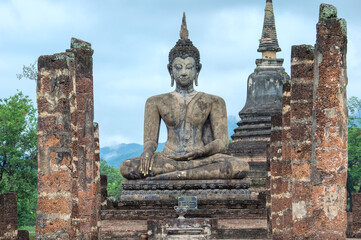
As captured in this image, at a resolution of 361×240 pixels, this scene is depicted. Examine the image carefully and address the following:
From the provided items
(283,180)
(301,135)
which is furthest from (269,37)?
(301,135)

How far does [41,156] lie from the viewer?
13125 millimetres

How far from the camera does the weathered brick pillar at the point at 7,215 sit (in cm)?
1705

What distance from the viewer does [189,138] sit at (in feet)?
63.9

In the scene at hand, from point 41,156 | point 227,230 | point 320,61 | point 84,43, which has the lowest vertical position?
point 227,230

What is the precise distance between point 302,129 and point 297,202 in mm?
1222

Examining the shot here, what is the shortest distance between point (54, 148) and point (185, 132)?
21.8 ft

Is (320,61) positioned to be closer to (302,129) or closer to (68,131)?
(302,129)

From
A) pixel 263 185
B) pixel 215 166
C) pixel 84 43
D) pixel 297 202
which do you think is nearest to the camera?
pixel 297 202

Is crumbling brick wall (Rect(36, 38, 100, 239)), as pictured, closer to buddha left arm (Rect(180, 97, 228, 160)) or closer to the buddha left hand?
the buddha left hand

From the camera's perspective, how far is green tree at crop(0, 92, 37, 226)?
28.5 metres

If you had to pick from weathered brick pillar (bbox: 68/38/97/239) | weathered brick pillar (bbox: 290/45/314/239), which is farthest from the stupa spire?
weathered brick pillar (bbox: 290/45/314/239)

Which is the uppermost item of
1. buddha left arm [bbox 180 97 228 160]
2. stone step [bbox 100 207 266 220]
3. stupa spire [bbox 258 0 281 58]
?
stupa spire [bbox 258 0 281 58]

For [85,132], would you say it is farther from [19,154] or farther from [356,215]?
[19,154]

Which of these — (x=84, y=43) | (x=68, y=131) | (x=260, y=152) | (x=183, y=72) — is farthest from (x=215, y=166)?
(x=260, y=152)
